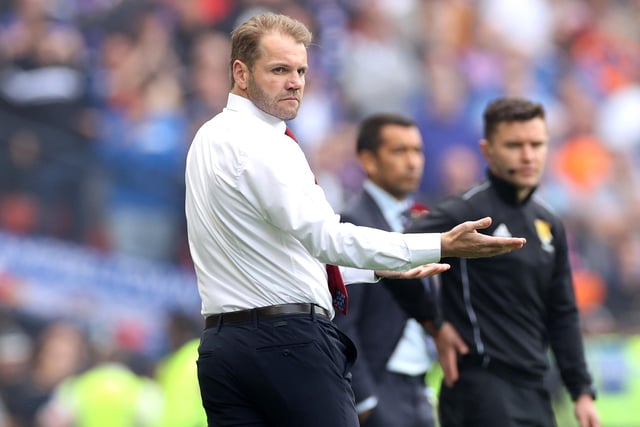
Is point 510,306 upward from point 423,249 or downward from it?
downward

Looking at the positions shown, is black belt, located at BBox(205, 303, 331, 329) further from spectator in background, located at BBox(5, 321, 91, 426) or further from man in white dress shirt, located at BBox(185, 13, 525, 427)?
spectator in background, located at BBox(5, 321, 91, 426)

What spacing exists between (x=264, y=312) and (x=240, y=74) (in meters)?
0.81

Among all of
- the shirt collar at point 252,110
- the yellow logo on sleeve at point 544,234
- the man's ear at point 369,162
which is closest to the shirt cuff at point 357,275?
the shirt collar at point 252,110

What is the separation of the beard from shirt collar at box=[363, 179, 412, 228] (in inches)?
84.5

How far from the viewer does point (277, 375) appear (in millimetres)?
3801

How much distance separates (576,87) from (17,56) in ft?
20.8

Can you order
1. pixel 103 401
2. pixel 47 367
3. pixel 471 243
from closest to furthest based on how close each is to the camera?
1. pixel 471 243
2. pixel 103 401
3. pixel 47 367

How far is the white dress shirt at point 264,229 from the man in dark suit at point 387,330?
183 centimetres

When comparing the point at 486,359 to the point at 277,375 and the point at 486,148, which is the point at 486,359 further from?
the point at 277,375

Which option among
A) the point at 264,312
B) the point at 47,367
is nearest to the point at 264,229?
the point at 264,312

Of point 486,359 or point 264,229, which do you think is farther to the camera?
point 486,359

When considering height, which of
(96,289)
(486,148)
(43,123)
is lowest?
(96,289)

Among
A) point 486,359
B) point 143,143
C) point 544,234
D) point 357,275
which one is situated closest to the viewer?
point 357,275

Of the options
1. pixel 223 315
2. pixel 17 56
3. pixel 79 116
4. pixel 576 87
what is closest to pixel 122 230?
pixel 79 116
